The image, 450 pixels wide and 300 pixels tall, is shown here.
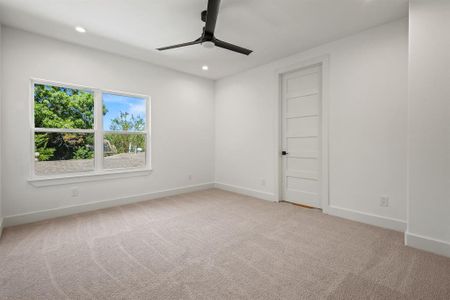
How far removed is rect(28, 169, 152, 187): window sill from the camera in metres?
3.16

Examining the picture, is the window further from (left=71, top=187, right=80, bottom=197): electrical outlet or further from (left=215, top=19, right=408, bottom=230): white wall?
(left=215, top=19, right=408, bottom=230): white wall

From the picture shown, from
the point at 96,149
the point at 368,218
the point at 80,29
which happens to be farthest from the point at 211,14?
the point at 368,218

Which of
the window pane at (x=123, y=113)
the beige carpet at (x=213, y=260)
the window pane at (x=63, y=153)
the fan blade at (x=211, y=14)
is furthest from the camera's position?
the window pane at (x=123, y=113)

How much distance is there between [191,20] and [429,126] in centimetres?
301

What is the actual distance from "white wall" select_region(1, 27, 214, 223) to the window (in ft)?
0.52

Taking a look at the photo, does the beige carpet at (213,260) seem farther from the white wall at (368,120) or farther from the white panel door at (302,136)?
the white panel door at (302,136)

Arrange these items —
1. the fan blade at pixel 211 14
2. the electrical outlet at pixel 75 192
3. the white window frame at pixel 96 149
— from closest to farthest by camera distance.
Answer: the fan blade at pixel 211 14 → the white window frame at pixel 96 149 → the electrical outlet at pixel 75 192

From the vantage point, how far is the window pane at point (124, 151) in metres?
3.89

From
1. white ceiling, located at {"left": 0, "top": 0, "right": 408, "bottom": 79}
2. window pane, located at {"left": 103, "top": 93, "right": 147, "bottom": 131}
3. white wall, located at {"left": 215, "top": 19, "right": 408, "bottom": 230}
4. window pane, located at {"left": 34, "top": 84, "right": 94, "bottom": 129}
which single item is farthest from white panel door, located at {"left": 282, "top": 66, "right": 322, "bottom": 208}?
window pane, located at {"left": 34, "top": 84, "right": 94, "bottom": 129}

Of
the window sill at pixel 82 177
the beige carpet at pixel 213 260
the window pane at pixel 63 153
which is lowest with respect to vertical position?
the beige carpet at pixel 213 260

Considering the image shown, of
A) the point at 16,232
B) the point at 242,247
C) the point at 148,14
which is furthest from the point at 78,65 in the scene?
the point at 242,247

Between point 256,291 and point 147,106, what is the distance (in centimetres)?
380

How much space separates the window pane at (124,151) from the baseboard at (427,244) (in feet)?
14.0

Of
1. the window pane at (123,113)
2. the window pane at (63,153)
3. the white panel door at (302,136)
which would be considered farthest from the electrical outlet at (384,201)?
the window pane at (63,153)
